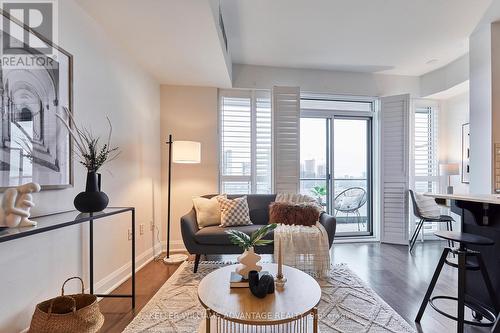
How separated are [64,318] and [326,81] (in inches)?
167

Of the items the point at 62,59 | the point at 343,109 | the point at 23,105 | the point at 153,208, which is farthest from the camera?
the point at 343,109

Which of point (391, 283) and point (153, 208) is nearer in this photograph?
point (391, 283)

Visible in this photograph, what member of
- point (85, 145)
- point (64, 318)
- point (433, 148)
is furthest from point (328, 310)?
point (433, 148)

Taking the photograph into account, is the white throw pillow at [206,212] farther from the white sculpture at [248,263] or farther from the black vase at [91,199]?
the white sculpture at [248,263]

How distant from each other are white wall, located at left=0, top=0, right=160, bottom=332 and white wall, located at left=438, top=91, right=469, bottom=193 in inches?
187

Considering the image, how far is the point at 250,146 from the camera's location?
395 centimetres

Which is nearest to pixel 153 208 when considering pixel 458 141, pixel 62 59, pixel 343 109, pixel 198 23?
pixel 62 59

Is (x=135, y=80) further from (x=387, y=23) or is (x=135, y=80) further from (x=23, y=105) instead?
(x=387, y=23)

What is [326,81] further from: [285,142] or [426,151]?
[426,151]

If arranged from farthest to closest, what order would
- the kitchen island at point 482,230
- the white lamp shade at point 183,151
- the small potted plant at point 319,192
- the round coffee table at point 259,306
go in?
the small potted plant at point 319,192 → the white lamp shade at point 183,151 → the kitchen island at point 482,230 → the round coffee table at point 259,306

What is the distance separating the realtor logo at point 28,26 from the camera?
4.84 feet

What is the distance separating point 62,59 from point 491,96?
429 centimetres

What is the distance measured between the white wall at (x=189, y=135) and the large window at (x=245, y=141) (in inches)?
5.9

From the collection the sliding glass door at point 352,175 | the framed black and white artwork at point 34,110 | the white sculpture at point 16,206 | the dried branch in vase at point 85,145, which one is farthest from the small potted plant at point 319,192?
the white sculpture at point 16,206
